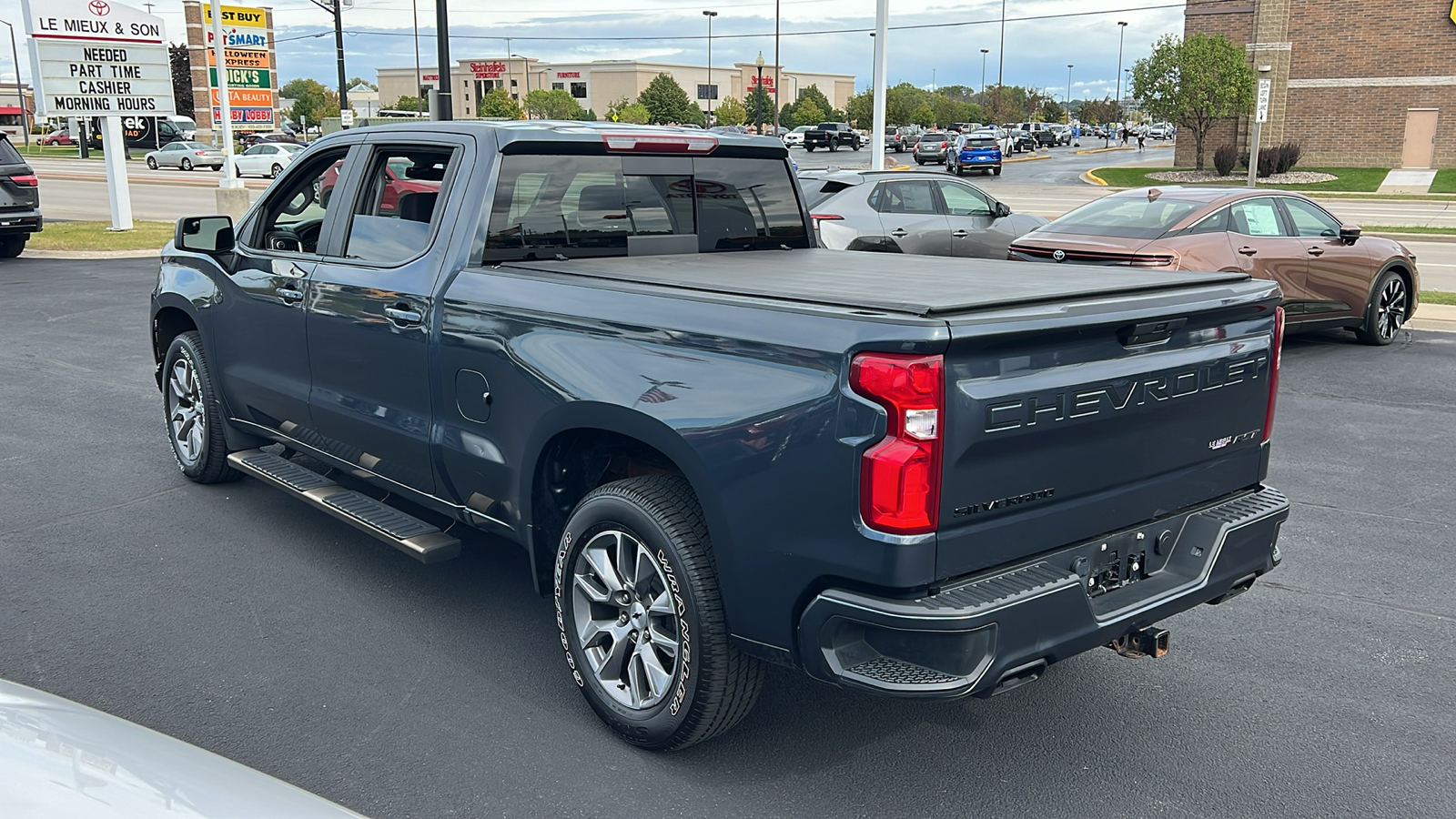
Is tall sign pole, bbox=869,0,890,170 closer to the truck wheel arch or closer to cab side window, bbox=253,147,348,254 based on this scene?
cab side window, bbox=253,147,348,254

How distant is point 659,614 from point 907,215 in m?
11.0

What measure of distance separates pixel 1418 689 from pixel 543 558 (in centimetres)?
319

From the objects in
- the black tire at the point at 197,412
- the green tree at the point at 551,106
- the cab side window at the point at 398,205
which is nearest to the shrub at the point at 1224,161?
the black tire at the point at 197,412

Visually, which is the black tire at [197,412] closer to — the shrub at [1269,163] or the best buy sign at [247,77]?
the best buy sign at [247,77]

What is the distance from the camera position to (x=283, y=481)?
212 inches

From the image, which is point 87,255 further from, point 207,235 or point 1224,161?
point 1224,161

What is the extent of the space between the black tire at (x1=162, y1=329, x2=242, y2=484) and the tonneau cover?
261cm

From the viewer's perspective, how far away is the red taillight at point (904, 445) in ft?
9.61

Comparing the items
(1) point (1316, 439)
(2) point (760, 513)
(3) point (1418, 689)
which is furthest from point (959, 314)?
(1) point (1316, 439)

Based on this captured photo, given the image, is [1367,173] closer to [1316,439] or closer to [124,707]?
[1316,439]

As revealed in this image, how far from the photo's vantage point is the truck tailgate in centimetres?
303

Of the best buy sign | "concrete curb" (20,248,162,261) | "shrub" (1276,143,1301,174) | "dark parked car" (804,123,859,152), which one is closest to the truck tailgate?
"concrete curb" (20,248,162,261)

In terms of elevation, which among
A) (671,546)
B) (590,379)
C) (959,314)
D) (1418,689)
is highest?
(959,314)

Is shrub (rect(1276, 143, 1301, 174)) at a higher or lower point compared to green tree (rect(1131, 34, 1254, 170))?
lower
